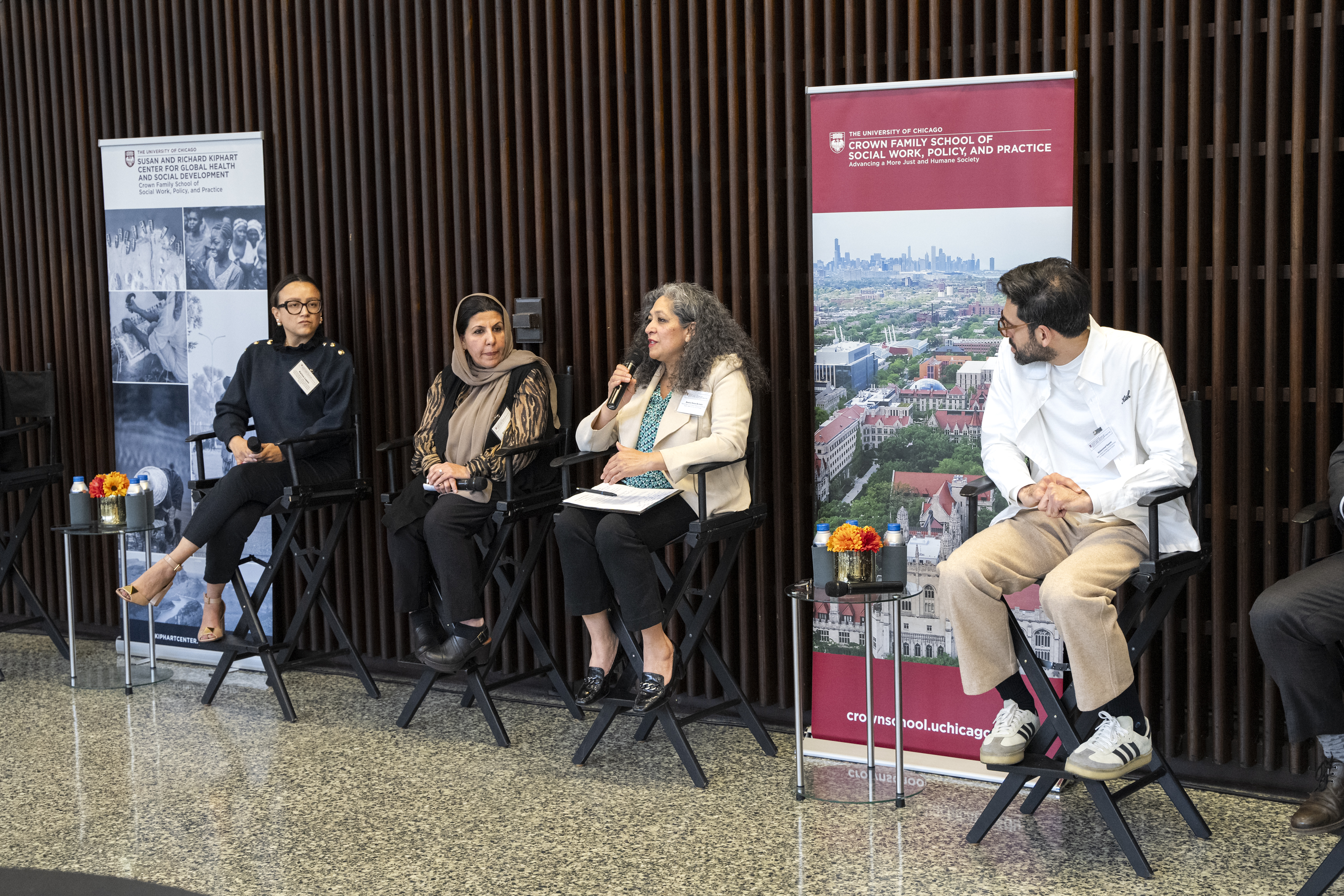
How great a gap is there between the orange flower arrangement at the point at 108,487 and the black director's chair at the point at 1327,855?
14.5 feet

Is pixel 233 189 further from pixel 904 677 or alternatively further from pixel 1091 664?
pixel 1091 664

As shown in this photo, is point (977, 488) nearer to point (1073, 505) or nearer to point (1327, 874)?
point (1073, 505)

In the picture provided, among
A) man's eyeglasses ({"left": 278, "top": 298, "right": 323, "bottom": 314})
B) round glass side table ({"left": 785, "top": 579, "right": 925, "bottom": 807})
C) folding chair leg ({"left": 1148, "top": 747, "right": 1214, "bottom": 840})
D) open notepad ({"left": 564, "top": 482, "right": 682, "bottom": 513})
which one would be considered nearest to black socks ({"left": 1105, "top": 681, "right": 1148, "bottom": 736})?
folding chair leg ({"left": 1148, "top": 747, "right": 1214, "bottom": 840})

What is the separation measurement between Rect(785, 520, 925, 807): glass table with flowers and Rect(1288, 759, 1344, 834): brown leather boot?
3.64 feet

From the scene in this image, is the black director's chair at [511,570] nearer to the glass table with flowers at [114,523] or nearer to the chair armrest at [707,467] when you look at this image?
the chair armrest at [707,467]

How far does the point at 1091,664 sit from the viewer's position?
3432 mm

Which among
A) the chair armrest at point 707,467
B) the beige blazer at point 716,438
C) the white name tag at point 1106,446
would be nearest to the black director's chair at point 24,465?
the beige blazer at point 716,438

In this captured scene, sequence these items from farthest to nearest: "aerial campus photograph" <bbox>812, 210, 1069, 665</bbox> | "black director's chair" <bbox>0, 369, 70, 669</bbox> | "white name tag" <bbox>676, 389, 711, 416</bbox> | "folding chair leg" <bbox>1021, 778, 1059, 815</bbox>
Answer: "black director's chair" <bbox>0, 369, 70, 669</bbox>, "white name tag" <bbox>676, 389, 711, 416</bbox>, "aerial campus photograph" <bbox>812, 210, 1069, 665</bbox>, "folding chair leg" <bbox>1021, 778, 1059, 815</bbox>

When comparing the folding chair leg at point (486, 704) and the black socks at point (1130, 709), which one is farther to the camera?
the folding chair leg at point (486, 704)

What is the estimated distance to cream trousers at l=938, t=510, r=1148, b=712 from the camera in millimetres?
3424

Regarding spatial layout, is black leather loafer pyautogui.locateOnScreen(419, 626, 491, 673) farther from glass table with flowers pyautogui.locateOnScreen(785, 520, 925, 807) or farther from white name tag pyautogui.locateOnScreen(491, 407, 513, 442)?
glass table with flowers pyautogui.locateOnScreen(785, 520, 925, 807)

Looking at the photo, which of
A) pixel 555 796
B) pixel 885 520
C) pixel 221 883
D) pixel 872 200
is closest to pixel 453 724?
pixel 555 796

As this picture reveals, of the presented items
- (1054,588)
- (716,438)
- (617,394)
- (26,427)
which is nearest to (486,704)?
(617,394)

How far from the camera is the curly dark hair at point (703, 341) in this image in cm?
441
